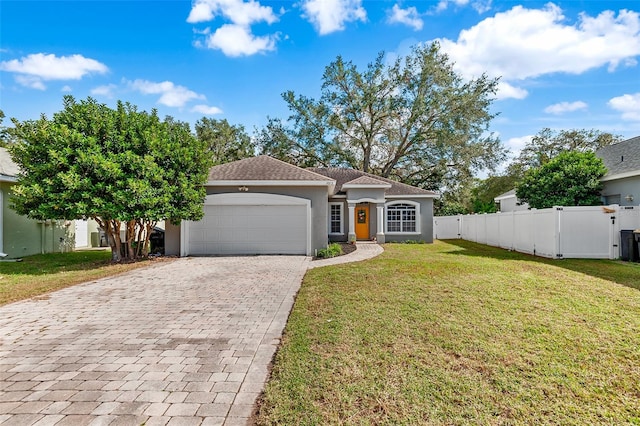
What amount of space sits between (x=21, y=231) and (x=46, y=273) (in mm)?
5596

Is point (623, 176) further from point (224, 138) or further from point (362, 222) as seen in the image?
point (224, 138)

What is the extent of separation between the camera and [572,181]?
1355 centimetres

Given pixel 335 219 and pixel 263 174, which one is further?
pixel 335 219

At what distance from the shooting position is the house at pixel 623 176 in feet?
41.5

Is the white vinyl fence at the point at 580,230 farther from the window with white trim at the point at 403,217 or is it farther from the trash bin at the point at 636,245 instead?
the window with white trim at the point at 403,217

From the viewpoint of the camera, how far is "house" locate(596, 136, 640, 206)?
12.6 meters

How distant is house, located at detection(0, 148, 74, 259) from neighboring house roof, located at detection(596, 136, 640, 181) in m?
23.5

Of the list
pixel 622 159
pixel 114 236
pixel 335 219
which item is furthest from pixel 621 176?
pixel 114 236

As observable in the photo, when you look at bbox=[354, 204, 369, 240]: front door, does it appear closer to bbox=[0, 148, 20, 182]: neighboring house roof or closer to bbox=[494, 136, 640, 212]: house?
bbox=[494, 136, 640, 212]: house

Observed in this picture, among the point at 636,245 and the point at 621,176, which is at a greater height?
the point at 621,176

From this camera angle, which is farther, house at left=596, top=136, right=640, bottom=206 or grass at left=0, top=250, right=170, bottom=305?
house at left=596, top=136, right=640, bottom=206

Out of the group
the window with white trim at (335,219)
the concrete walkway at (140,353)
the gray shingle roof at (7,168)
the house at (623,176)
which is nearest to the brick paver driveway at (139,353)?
the concrete walkway at (140,353)

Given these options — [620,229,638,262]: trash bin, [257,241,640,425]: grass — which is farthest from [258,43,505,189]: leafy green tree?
[257,241,640,425]: grass

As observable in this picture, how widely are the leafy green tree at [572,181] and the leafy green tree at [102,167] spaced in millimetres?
15500
